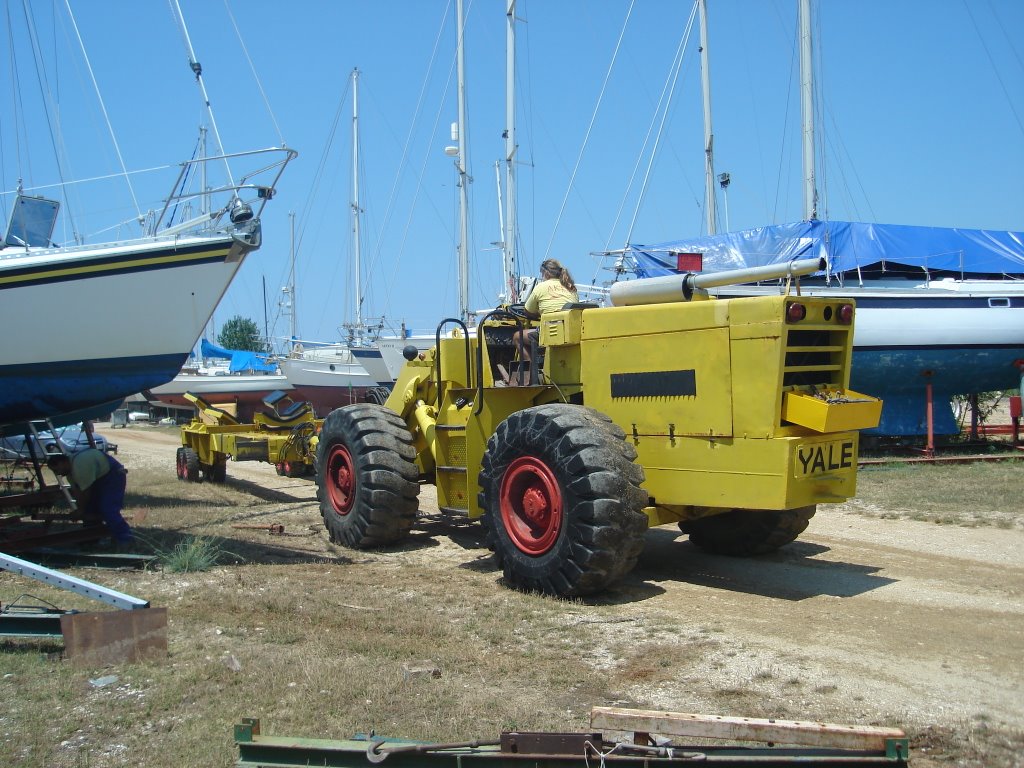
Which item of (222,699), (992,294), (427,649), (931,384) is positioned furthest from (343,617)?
(992,294)

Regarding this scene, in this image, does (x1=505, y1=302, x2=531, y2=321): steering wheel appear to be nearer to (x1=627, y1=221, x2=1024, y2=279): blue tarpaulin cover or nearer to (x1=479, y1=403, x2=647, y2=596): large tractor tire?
(x1=479, y1=403, x2=647, y2=596): large tractor tire

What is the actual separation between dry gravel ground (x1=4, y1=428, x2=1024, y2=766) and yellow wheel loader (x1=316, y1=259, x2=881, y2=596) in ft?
1.53

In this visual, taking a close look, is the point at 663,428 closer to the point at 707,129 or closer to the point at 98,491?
the point at 98,491

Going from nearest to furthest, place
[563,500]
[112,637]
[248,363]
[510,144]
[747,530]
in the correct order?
[112,637], [563,500], [747,530], [510,144], [248,363]

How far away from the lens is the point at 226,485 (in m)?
13.5

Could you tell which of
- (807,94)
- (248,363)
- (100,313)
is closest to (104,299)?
(100,313)

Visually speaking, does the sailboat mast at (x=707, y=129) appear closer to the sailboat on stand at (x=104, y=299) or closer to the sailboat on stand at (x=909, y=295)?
the sailboat on stand at (x=909, y=295)

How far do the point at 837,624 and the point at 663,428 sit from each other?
1.78 m

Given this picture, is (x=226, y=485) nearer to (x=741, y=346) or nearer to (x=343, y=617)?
(x=343, y=617)

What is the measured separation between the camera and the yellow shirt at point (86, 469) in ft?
26.4

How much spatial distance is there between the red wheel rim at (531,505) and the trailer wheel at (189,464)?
846cm

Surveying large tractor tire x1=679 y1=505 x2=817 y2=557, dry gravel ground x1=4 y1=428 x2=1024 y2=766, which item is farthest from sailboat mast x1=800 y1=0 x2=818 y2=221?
large tractor tire x1=679 y1=505 x2=817 y2=557

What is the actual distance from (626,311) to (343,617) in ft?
9.92

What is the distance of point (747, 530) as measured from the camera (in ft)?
24.5
